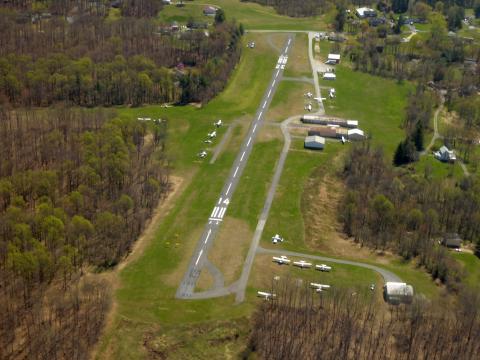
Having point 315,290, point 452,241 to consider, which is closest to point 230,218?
point 315,290

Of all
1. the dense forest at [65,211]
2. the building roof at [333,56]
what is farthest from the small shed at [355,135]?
the building roof at [333,56]

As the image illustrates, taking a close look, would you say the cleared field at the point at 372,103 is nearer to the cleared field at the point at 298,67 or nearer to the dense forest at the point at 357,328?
the cleared field at the point at 298,67

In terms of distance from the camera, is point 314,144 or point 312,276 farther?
point 314,144

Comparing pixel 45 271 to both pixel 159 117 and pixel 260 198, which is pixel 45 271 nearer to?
pixel 260 198

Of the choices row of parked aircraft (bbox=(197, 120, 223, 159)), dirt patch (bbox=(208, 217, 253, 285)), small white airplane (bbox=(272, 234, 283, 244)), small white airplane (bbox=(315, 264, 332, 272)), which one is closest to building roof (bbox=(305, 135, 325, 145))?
row of parked aircraft (bbox=(197, 120, 223, 159))

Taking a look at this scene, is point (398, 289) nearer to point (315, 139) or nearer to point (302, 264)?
point (302, 264)

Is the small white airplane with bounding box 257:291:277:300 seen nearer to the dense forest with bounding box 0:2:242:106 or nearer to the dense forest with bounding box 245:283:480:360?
the dense forest with bounding box 245:283:480:360
